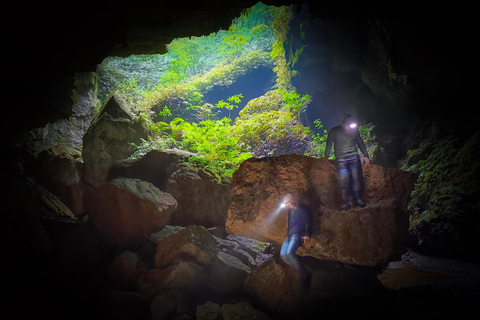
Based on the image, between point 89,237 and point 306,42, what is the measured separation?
1200cm

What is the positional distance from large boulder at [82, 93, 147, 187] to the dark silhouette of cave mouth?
38.8 feet

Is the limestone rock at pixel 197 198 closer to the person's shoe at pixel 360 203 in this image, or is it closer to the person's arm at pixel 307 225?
the person's arm at pixel 307 225

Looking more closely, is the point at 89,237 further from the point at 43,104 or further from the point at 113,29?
the point at 113,29

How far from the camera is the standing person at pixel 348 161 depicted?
434 cm

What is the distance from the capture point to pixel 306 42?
10289mm

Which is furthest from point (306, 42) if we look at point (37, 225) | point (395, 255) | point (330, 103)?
point (37, 225)

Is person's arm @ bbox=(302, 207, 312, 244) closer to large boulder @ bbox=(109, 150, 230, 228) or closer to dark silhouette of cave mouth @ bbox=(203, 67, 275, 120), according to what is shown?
large boulder @ bbox=(109, 150, 230, 228)

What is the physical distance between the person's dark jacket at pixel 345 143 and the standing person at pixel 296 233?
160 cm

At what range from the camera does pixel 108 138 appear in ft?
25.2

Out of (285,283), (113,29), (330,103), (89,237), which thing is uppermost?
(330,103)

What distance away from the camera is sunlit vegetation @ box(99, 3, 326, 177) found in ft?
29.0

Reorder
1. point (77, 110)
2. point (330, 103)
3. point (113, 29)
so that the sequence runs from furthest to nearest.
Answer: point (330, 103), point (77, 110), point (113, 29)

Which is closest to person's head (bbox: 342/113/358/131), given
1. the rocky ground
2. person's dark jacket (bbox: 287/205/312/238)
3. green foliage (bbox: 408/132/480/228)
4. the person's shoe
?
the person's shoe

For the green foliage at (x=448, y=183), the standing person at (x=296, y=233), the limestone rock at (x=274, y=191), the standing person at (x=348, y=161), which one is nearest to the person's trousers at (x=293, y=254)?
the standing person at (x=296, y=233)
